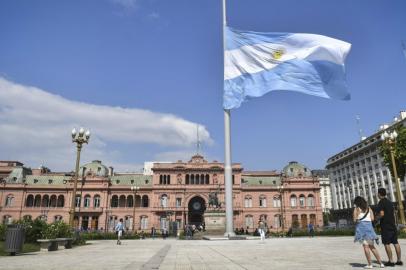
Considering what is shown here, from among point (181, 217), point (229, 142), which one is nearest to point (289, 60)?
point (229, 142)

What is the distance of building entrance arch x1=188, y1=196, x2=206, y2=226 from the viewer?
243ft

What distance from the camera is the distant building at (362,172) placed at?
3164 inches

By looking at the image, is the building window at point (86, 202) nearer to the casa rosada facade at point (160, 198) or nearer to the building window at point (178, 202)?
the casa rosada facade at point (160, 198)

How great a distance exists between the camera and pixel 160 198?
239 ft

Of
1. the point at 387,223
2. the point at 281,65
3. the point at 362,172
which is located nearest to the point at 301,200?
the point at 362,172

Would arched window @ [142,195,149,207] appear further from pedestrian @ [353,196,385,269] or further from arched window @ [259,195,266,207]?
pedestrian @ [353,196,385,269]

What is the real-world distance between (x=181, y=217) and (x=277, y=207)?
21.0 metres

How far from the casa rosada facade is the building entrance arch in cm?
21

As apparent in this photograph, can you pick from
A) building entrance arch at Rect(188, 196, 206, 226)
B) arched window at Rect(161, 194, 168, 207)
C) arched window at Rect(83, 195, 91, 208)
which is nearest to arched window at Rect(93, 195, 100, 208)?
arched window at Rect(83, 195, 91, 208)

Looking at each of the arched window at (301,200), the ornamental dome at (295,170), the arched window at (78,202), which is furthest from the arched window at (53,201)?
the arched window at (301,200)

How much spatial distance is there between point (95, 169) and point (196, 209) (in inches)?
961

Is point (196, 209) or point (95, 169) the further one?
point (95, 169)

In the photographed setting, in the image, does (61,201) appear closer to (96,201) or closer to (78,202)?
(78,202)

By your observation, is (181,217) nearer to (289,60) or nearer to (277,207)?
(277,207)
